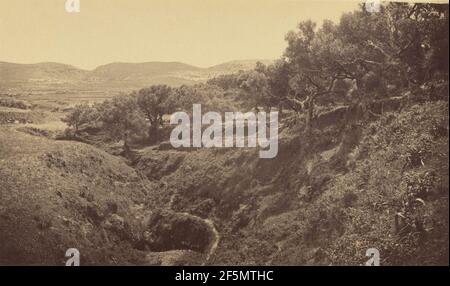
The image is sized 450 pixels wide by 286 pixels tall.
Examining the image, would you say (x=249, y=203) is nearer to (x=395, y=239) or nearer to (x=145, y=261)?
(x=145, y=261)

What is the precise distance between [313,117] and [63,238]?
2315 cm

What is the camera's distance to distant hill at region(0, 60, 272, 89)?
118 m

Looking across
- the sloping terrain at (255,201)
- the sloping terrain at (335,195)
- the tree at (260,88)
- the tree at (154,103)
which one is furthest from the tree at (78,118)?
the tree at (260,88)

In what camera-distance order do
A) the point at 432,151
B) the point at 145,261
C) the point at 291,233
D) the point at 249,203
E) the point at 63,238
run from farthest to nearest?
the point at 249,203, the point at 145,261, the point at 63,238, the point at 291,233, the point at 432,151

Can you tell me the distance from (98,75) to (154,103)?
87.0m

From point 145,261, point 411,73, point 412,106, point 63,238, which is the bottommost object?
point 145,261

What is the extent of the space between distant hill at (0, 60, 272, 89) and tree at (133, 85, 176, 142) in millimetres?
49249

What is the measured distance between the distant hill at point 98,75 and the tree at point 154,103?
49.2 meters

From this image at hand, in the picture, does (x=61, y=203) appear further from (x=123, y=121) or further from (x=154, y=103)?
(x=154, y=103)

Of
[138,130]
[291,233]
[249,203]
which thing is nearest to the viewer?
[291,233]

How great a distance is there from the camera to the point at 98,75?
139625 millimetres

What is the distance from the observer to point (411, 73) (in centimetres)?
3222

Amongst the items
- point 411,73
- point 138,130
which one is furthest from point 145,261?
point 138,130

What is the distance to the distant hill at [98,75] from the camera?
118125 millimetres
